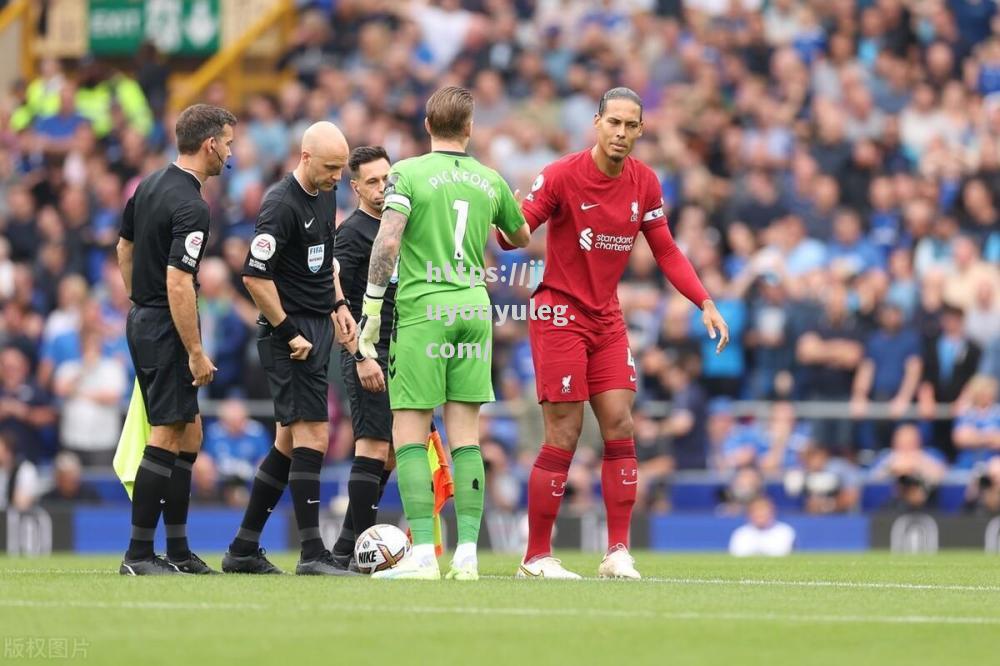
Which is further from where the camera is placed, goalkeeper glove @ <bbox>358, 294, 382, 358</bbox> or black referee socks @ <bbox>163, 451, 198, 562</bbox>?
black referee socks @ <bbox>163, 451, 198, 562</bbox>

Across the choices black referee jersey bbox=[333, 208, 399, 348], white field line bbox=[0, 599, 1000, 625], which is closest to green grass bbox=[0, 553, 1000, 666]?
white field line bbox=[0, 599, 1000, 625]

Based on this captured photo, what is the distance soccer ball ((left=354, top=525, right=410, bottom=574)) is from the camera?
11000mm

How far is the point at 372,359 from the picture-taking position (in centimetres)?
1060

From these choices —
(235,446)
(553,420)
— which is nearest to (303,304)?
(553,420)

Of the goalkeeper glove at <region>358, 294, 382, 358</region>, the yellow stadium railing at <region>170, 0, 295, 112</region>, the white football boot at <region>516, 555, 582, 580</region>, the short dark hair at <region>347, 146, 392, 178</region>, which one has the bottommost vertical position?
the white football boot at <region>516, 555, 582, 580</region>

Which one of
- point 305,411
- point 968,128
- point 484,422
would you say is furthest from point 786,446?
point 305,411

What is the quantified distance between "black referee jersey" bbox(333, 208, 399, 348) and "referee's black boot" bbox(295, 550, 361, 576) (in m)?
1.53

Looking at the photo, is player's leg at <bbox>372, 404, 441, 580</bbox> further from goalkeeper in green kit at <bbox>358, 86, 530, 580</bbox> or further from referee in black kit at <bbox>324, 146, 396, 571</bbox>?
referee in black kit at <bbox>324, 146, 396, 571</bbox>

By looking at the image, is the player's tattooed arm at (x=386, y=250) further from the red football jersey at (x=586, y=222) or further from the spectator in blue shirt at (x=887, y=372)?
the spectator in blue shirt at (x=887, y=372)

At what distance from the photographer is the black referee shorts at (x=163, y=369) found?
10852mm

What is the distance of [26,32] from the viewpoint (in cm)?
2850

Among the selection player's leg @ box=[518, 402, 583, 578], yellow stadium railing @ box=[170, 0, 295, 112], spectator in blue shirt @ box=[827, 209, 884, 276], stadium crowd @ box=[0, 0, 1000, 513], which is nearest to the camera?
player's leg @ box=[518, 402, 583, 578]

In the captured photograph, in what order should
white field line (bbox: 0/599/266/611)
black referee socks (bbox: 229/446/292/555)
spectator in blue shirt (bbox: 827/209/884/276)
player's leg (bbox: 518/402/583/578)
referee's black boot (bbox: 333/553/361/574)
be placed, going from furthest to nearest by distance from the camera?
spectator in blue shirt (bbox: 827/209/884/276), black referee socks (bbox: 229/446/292/555), referee's black boot (bbox: 333/553/361/574), player's leg (bbox: 518/402/583/578), white field line (bbox: 0/599/266/611)

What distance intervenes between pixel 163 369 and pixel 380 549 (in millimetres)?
1599
